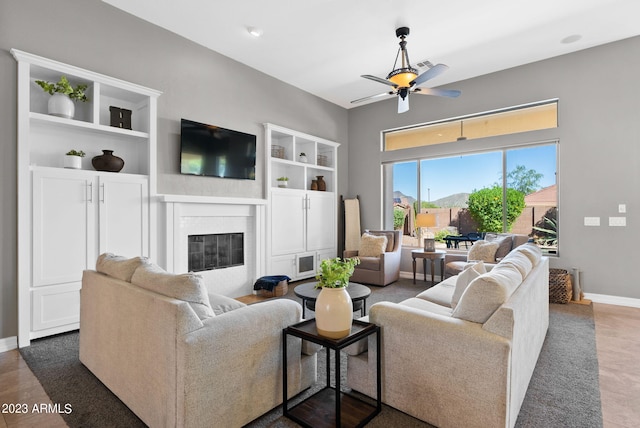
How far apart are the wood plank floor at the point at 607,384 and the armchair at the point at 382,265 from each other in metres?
2.64

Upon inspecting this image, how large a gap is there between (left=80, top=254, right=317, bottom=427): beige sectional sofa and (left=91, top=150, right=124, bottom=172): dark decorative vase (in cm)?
168

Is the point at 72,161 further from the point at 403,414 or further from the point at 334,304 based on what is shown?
the point at 403,414

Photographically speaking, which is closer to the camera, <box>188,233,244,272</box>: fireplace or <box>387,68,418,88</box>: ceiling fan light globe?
<box>387,68,418,88</box>: ceiling fan light globe

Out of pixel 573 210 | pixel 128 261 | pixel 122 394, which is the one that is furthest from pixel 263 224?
pixel 573 210

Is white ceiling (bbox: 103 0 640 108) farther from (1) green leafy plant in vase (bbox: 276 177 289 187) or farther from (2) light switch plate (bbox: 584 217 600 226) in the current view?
(2) light switch plate (bbox: 584 217 600 226)

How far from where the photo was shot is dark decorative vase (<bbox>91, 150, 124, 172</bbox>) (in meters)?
3.44

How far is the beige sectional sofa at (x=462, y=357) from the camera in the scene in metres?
1.60

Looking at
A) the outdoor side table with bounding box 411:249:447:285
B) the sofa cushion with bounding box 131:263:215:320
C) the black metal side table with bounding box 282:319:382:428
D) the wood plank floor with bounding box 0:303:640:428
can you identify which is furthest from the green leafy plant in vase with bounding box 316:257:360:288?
the outdoor side table with bounding box 411:249:447:285

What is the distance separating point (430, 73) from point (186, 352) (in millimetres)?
3459

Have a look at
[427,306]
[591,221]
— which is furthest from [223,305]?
[591,221]

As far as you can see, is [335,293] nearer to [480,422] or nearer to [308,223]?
[480,422]

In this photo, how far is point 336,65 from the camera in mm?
4996

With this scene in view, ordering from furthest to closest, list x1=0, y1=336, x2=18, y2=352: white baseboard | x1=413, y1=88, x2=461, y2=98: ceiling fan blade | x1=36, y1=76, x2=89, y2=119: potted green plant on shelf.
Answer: x1=413, y1=88, x2=461, y2=98: ceiling fan blade
x1=36, y1=76, x2=89, y2=119: potted green plant on shelf
x1=0, y1=336, x2=18, y2=352: white baseboard

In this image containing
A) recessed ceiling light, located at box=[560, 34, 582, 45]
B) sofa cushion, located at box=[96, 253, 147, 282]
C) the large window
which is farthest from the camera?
the large window
